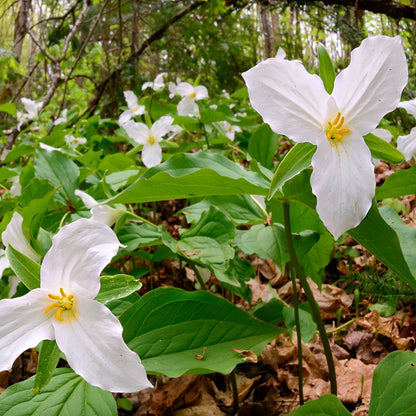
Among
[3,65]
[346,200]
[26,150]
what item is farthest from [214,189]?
[3,65]

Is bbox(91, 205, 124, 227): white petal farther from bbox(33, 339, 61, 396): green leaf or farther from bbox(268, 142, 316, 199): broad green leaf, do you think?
bbox(268, 142, 316, 199): broad green leaf

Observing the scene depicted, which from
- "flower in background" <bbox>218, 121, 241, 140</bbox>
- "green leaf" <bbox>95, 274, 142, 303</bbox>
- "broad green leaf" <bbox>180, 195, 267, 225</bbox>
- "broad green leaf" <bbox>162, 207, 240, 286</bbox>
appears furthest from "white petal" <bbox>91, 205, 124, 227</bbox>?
"flower in background" <bbox>218, 121, 241, 140</bbox>

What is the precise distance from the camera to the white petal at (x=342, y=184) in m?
0.65

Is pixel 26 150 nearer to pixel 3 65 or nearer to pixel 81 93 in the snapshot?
pixel 3 65

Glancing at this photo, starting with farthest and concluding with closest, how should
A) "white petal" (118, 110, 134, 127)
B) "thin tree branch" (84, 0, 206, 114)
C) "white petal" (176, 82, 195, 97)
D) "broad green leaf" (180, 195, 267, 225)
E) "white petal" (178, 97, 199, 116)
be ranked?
1. "thin tree branch" (84, 0, 206, 114)
2. "white petal" (118, 110, 134, 127)
3. "white petal" (176, 82, 195, 97)
4. "white petal" (178, 97, 199, 116)
5. "broad green leaf" (180, 195, 267, 225)

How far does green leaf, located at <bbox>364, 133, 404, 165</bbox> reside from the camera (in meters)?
0.74

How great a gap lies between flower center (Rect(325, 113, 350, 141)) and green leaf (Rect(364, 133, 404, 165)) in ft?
0.23

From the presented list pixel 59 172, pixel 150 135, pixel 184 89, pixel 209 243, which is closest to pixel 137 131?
pixel 150 135

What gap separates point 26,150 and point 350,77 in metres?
2.12

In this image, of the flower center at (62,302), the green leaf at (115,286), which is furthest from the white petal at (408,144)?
the flower center at (62,302)

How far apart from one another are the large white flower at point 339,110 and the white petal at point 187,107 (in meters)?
1.68

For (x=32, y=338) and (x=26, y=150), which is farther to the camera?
(x=26, y=150)

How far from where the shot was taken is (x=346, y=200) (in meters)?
0.65

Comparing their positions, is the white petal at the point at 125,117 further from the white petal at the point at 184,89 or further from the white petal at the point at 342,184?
the white petal at the point at 342,184
